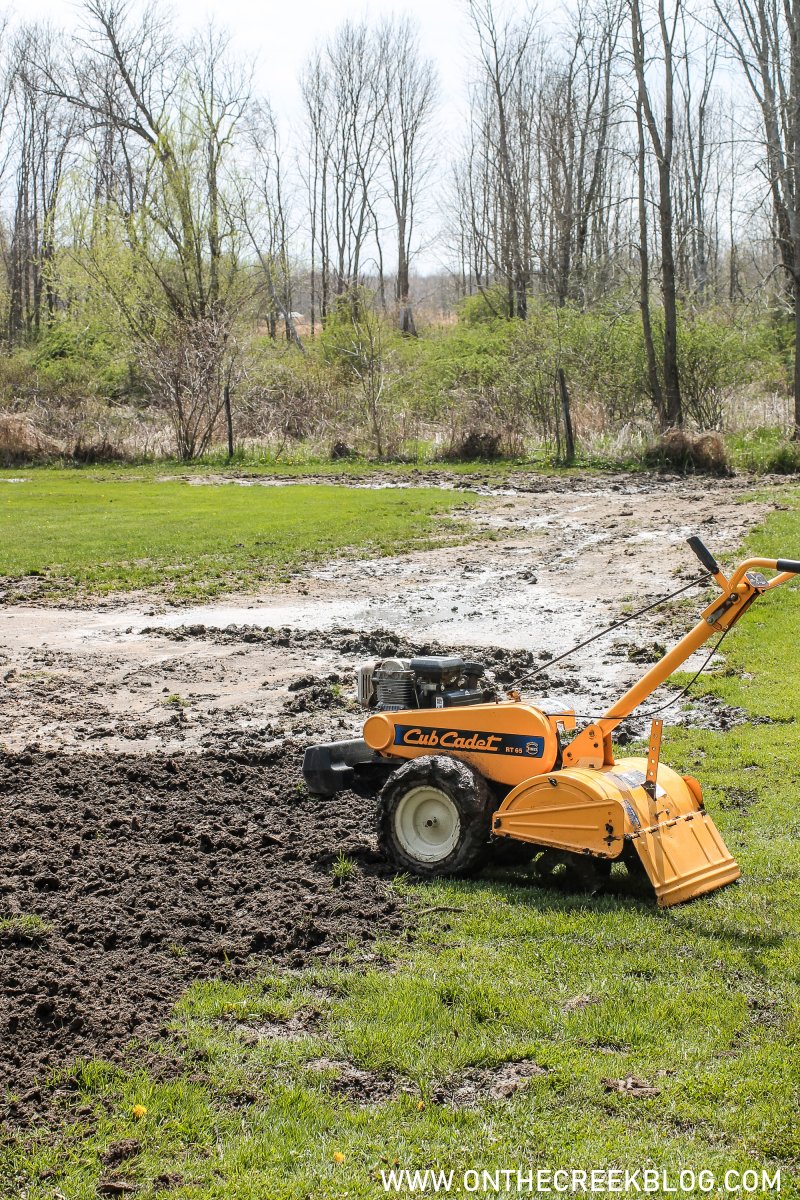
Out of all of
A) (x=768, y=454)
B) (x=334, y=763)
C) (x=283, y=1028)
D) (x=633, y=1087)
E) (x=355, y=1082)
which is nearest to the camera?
(x=633, y=1087)

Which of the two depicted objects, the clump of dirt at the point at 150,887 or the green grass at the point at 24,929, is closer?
the clump of dirt at the point at 150,887

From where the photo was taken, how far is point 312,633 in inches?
476

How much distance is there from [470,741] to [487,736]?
0.32ft

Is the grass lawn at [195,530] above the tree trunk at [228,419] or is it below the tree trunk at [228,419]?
below

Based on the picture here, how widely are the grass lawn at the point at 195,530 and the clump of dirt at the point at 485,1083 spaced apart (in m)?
10.8

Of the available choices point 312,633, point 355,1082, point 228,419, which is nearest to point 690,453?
point 228,419

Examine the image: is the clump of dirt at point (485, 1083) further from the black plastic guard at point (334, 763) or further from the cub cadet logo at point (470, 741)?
the black plastic guard at point (334, 763)

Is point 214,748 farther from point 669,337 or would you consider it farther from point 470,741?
point 669,337

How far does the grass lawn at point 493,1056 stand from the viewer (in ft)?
11.6

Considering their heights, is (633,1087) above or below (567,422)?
below

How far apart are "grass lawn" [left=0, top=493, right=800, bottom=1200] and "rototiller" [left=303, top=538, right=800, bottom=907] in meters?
0.19

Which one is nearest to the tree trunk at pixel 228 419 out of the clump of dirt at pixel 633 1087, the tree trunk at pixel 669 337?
the tree trunk at pixel 669 337

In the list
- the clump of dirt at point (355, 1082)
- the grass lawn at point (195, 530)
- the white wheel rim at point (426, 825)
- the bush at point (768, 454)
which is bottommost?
the clump of dirt at point (355, 1082)

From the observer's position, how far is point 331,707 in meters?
9.45
